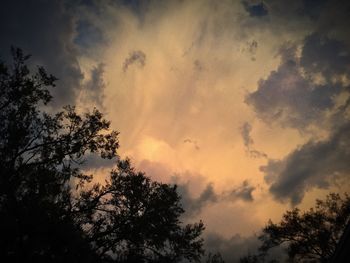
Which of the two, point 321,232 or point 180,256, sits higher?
point 321,232

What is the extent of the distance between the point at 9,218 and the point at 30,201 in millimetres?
1257

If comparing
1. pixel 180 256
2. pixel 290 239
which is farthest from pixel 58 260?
pixel 290 239

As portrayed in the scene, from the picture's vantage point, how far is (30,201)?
1392 cm

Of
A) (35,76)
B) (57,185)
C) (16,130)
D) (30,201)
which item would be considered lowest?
(30,201)

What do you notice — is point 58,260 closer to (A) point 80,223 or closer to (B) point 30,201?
(A) point 80,223

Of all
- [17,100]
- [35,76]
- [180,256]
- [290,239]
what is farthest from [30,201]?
[290,239]

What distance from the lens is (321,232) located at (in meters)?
29.2

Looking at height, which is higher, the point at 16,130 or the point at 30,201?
the point at 16,130

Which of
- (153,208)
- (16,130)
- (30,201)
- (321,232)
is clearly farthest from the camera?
(321,232)

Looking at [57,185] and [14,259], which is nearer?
[14,259]

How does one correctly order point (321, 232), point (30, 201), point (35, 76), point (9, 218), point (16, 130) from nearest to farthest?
1. point (9, 218)
2. point (30, 201)
3. point (16, 130)
4. point (35, 76)
5. point (321, 232)

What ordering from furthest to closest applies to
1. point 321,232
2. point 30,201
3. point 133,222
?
1. point 321,232
2. point 133,222
3. point 30,201

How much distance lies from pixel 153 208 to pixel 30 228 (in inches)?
341

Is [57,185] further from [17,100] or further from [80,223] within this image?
[17,100]
